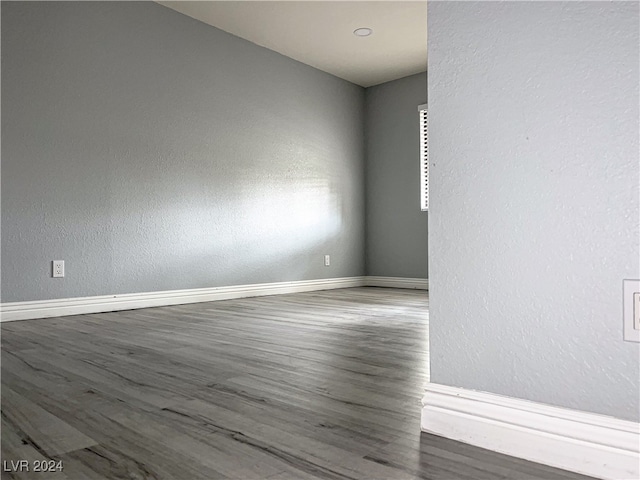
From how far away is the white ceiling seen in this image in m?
3.98

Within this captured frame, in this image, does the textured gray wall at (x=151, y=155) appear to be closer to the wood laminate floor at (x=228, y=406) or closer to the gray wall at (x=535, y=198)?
the wood laminate floor at (x=228, y=406)

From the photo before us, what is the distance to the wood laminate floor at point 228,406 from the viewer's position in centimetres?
97

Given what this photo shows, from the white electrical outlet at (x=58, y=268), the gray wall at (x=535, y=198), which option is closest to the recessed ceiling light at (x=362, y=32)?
the white electrical outlet at (x=58, y=268)

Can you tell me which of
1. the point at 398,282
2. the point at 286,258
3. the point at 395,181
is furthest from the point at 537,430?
the point at 395,181

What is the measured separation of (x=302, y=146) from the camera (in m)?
5.16

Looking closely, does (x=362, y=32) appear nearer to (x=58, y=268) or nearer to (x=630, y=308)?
(x=58, y=268)

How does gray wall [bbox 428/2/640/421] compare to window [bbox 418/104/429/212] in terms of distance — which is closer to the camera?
gray wall [bbox 428/2/640/421]

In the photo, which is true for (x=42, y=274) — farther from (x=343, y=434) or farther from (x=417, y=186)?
(x=417, y=186)

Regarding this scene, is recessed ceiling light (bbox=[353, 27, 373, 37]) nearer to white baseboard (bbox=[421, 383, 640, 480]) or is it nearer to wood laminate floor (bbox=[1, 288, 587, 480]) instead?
wood laminate floor (bbox=[1, 288, 587, 480])

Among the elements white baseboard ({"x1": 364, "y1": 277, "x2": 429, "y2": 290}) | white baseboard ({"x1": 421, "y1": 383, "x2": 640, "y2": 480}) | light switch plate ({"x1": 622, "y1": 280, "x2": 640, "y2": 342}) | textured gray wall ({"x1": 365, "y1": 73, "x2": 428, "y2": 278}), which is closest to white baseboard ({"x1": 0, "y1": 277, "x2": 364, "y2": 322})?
white baseboard ({"x1": 364, "y1": 277, "x2": 429, "y2": 290})

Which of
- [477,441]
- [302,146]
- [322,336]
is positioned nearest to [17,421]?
[477,441]

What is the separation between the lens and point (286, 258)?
4.93m

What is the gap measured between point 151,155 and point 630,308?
3506 mm

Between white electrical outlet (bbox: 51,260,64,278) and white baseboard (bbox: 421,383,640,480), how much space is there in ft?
9.42
